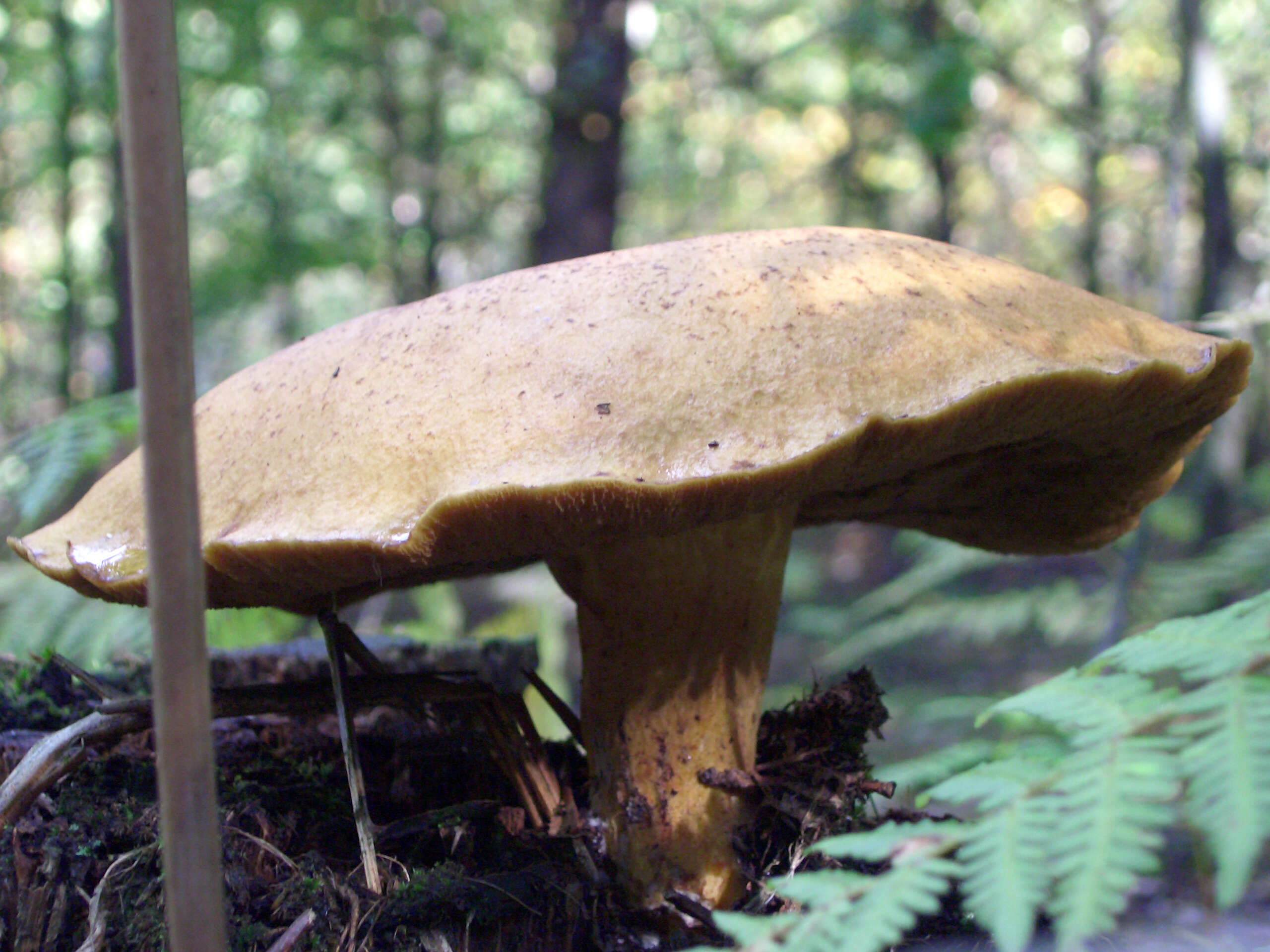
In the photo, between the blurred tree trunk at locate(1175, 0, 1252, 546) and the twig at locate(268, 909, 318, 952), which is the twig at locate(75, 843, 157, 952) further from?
the blurred tree trunk at locate(1175, 0, 1252, 546)

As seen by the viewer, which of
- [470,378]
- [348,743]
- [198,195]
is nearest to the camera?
[470,378]

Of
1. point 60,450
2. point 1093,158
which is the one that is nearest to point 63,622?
point 60,450

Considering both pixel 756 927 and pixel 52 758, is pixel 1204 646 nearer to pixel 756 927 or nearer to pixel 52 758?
pixel 756 927

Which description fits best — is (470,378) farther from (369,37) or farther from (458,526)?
(369,37)

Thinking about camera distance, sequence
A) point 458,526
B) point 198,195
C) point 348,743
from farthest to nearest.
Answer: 1. point 198,195
2. point 348,743
3. point 458,526

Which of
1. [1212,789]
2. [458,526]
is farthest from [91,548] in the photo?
[1212,789]

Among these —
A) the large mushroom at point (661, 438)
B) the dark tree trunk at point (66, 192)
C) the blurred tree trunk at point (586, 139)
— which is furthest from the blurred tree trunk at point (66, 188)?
the large mushroom at point (661, 438)

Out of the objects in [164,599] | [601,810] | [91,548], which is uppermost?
[164,599]
